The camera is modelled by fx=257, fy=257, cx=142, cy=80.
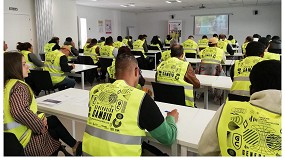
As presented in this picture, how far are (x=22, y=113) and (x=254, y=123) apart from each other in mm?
1513

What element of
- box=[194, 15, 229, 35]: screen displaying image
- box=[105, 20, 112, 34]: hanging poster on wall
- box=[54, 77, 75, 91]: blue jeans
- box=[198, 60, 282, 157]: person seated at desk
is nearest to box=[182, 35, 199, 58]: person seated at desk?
box=[54, 77, 75, 91]: blue jeans

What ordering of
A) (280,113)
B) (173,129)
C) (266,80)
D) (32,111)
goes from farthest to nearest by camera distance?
(32,111) → (173,129) → (266,80) → (280,113)

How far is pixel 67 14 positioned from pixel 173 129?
878cm

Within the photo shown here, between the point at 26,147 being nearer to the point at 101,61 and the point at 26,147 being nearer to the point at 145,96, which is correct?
the point at 145,96

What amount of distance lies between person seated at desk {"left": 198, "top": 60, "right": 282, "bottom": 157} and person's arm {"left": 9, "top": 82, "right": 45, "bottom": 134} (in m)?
1.25

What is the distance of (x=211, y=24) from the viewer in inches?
573

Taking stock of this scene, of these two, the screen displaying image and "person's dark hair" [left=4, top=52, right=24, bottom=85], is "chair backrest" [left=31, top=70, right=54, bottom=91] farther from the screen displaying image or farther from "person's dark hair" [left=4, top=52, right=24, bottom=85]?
the screen displaying image

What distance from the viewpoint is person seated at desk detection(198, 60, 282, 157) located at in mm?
1214

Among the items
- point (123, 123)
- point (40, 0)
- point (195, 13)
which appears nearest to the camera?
point (123, 123)

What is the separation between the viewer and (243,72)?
10.1ft

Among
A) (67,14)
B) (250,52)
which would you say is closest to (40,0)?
(67,14)

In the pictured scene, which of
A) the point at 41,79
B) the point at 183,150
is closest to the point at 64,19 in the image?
the point at 41,79

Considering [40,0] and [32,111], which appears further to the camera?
[40,0]

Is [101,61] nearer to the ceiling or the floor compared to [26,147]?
nearer to the ceiling
